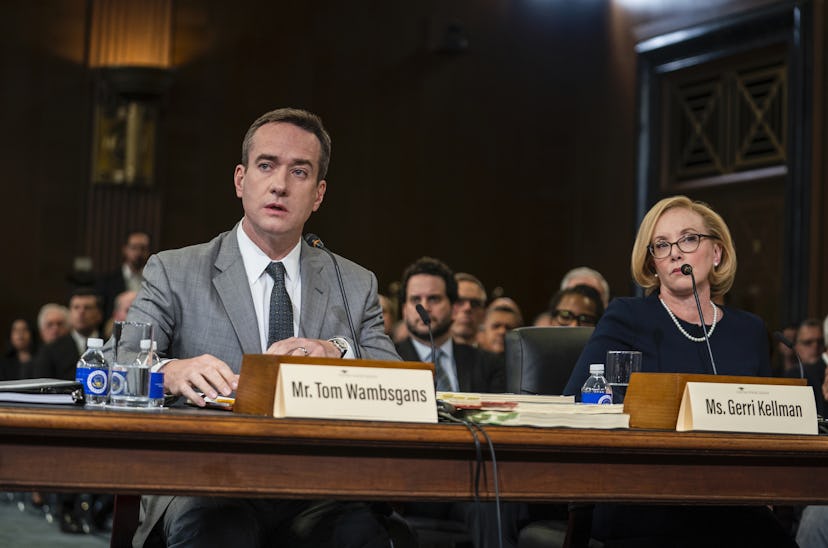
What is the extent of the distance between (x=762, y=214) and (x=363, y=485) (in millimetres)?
6897

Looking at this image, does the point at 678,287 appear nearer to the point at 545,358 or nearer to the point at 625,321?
the point at 625,321

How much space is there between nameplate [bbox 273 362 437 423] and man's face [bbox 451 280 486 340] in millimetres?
3600

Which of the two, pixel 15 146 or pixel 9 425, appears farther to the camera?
pixel 15 146

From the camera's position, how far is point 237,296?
255 cm

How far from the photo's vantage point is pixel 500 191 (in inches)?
378

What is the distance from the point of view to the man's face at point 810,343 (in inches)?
253

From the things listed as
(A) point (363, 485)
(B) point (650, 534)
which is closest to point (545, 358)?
(B) point (650, 534)

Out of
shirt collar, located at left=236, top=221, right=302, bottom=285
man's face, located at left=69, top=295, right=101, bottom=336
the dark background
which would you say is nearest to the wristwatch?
shirt collar, located at left=236, top=221, right=302, bottom=285

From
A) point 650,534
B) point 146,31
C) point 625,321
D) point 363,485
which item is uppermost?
point 146,31

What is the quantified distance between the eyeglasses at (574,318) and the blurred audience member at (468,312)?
651 mm

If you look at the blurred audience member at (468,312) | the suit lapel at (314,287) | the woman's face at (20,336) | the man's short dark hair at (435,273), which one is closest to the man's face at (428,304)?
the man's short dark hair at (435,273)

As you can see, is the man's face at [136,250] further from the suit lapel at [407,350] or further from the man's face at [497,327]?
the suit lapel at [407,350]

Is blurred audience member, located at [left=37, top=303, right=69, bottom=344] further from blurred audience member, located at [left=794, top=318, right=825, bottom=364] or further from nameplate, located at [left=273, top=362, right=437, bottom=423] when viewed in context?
nameplate, located at [left=273, top=362, right=437, bottom=423]

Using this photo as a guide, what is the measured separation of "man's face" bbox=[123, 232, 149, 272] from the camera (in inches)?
304
